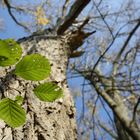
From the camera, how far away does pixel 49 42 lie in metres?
2.61

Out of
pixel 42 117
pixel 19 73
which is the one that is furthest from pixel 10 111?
pixel 42 117

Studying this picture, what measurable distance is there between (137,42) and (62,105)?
14.2 feet

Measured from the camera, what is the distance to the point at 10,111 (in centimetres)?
33

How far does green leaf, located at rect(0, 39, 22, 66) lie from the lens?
0.31 metres

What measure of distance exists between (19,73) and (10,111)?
1.8 inches

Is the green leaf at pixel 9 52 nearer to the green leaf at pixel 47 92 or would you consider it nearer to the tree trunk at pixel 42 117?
the green leaf at pixel 47 92

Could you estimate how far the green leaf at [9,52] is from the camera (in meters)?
0.31

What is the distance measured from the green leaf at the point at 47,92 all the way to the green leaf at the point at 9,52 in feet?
0.14

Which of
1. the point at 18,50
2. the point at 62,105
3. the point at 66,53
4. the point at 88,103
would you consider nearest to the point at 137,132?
the point at 66,53

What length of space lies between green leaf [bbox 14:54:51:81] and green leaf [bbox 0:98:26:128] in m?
0.03

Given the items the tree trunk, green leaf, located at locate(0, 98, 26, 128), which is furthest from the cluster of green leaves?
the tree trunk

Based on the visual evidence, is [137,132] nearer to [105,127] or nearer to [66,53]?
[66,53]

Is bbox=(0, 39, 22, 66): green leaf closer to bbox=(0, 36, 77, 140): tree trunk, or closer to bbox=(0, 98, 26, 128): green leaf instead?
bbox=(0, 98, 26, 128): green leaf

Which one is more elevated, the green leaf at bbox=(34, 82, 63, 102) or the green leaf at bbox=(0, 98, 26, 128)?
the green leaf at bbox=(34, 82, 63, 102)
